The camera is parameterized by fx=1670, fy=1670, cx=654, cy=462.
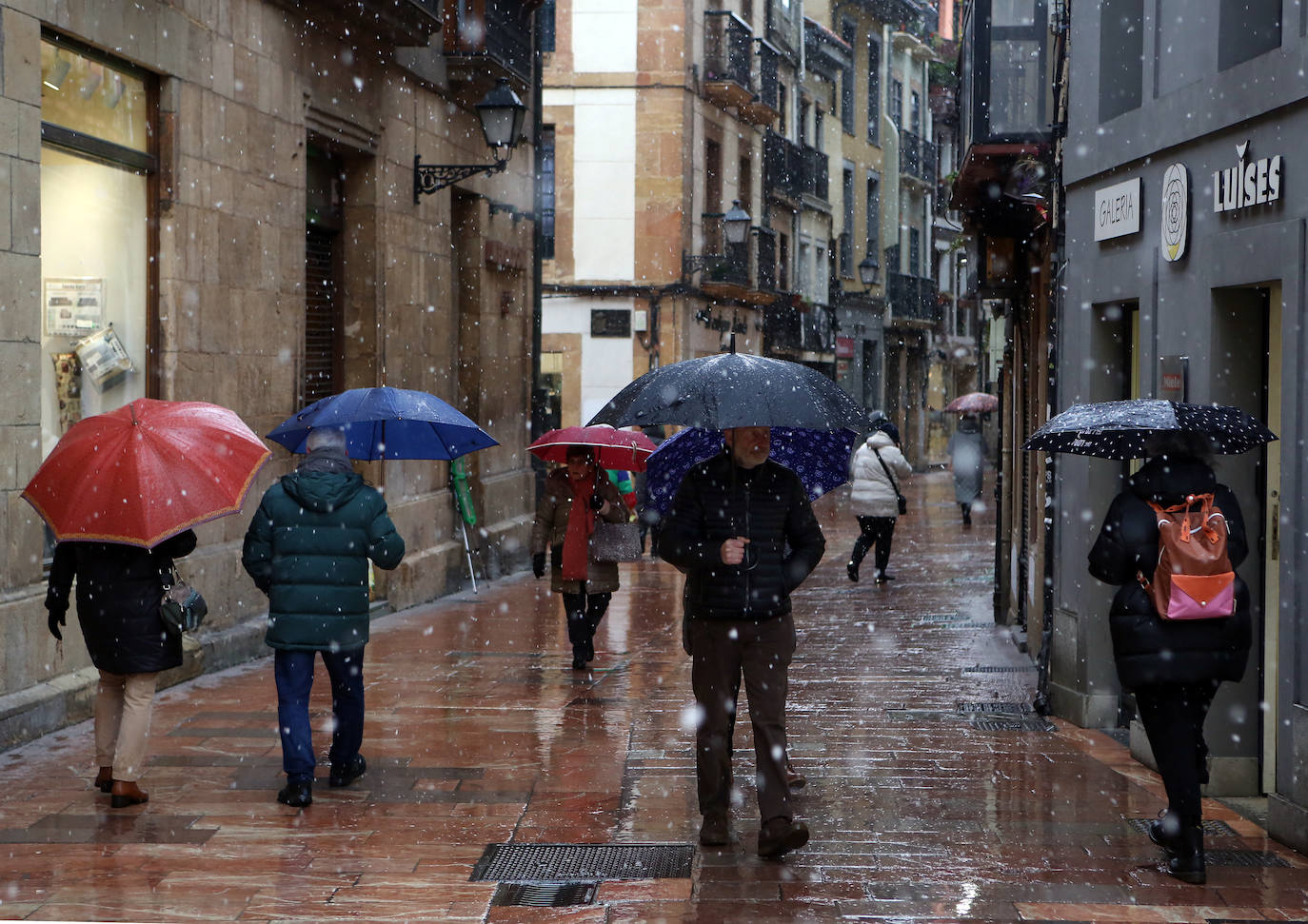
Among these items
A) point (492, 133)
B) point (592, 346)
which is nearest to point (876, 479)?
point (492, 133)

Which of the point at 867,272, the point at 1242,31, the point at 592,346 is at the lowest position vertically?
the point at 592,346

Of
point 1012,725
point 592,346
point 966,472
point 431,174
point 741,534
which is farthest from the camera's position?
point 592,346

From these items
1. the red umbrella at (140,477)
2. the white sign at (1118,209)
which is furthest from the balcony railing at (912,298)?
the red umbrella at (140,477)

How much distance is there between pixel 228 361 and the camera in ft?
38.3

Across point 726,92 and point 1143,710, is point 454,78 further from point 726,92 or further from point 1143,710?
point 726,92

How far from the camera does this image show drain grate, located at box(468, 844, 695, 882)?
20.2 ft

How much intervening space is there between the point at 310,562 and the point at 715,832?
85.8 inches

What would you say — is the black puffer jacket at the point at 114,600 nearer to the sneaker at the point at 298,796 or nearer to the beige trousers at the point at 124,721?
the beige trousers at the point at 124,721

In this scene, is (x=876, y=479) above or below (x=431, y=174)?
below

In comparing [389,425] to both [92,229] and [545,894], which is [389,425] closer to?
[92,229]

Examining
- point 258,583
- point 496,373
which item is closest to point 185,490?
point 258,583

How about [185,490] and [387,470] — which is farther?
[387,470]

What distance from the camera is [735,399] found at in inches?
241

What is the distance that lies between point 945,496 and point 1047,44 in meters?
23.7
